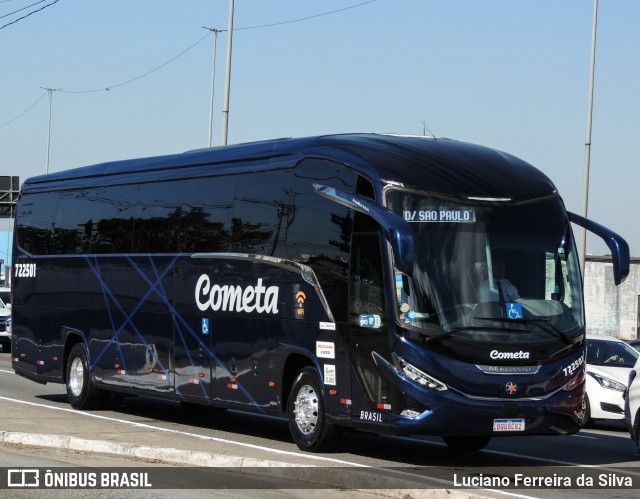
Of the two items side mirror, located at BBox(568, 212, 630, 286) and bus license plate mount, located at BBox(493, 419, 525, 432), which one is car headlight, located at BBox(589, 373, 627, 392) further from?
bus license plate mount, located at BBox(493, 419, 525, 432)

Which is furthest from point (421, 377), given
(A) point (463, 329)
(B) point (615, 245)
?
(B) point (615, 245)

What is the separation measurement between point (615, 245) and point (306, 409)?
4.13 meters

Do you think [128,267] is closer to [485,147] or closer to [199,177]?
[199,177]

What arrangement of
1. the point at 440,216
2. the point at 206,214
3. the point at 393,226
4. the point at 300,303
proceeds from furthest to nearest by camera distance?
1. the point at 206,214
2. the point at 300,303
3. the point at 440,216
4. the point at 393,226

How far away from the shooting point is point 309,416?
15.2 m

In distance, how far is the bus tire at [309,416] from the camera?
14.9 m

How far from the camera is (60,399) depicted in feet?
75.8

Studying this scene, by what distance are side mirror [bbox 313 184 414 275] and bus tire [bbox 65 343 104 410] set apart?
8.02 metres

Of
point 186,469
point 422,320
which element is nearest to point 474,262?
point 422,320

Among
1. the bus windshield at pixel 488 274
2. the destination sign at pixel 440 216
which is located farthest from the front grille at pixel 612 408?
the destination sign at pixel 440 216

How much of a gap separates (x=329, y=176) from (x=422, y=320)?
2409 millimetres

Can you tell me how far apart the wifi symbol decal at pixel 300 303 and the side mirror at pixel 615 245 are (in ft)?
10.9

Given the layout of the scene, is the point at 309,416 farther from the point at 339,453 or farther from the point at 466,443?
the point at 466,443

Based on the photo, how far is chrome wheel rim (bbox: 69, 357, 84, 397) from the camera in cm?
2120
